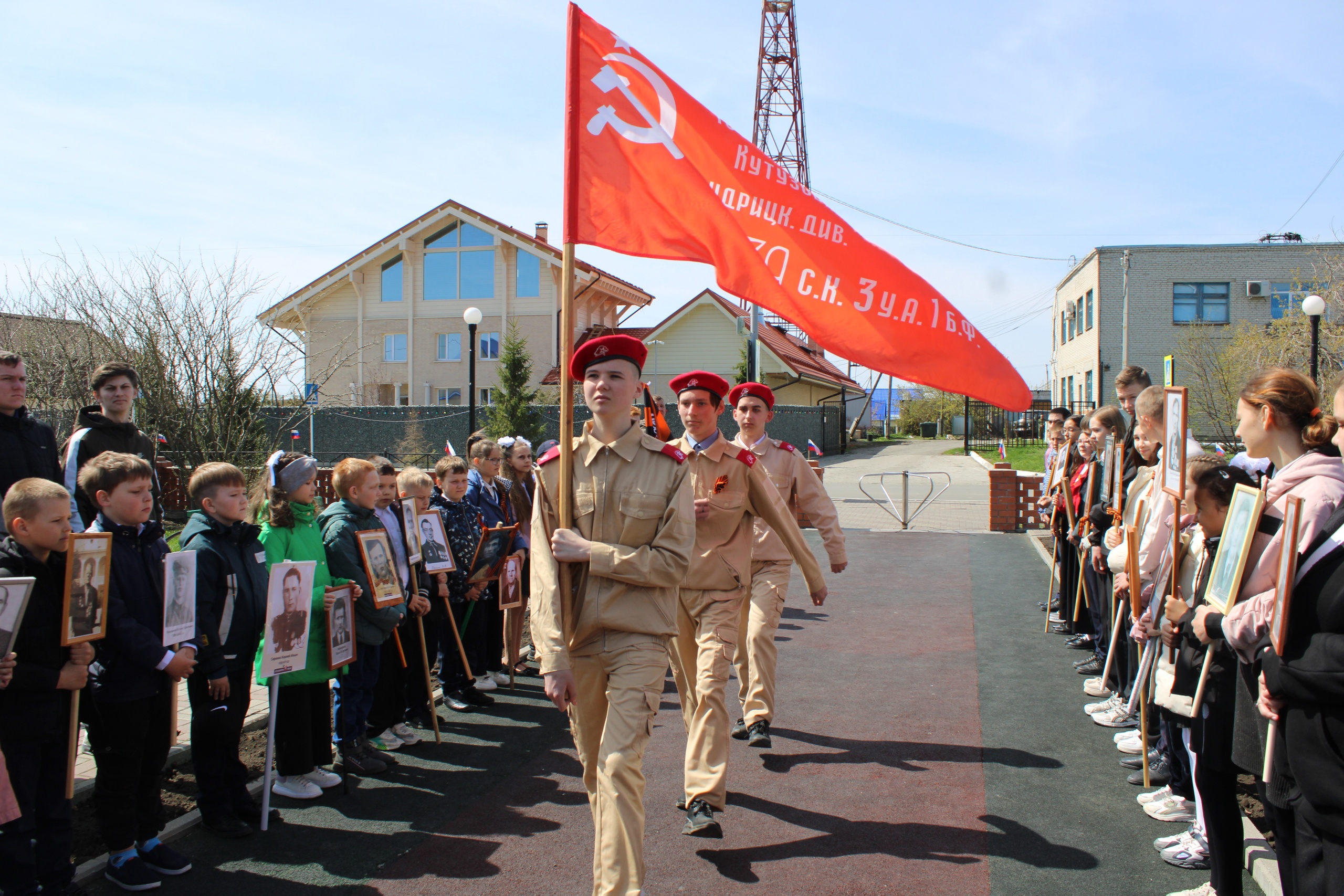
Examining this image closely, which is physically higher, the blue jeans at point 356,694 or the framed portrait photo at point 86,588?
the framed portrait photo at point 86,588

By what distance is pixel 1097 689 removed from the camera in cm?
681

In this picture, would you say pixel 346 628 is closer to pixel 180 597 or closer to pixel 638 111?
pixel 180 597

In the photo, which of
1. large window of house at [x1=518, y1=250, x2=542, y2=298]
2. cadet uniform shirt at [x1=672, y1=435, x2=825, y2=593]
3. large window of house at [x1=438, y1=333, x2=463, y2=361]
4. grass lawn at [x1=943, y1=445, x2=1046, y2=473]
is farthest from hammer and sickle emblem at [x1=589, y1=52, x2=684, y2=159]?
large window of house at [x1=438, y1=333, x2=463, y2=361]

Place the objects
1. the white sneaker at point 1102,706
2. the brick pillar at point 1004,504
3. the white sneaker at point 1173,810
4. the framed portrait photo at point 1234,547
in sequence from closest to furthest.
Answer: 1. the framed portrait photo at point 1234,547
2. the white sneaker at point 1173,810
3. the white sneaker at point 1102,706
4. the brick pillar at point 1004,504

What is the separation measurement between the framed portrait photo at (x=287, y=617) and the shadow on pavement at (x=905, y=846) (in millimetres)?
2276

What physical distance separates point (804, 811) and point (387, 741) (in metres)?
2.68

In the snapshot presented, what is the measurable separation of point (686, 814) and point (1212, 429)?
38249mm

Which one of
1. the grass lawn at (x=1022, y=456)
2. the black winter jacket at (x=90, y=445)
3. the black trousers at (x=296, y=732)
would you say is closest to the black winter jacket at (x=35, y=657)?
the black trousers at (x=296, y=732)

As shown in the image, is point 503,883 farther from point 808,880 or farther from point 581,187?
point 581,187

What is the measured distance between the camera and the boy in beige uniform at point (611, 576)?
3.39 metres

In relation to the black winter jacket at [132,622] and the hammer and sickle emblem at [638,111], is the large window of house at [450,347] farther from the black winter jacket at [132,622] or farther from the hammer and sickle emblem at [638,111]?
the black winter jacket at [132,622]

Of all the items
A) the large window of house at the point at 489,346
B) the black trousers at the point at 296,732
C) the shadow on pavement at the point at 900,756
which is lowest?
the shadow on pavement at the point at 900,756

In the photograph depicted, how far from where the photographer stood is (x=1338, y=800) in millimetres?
2627

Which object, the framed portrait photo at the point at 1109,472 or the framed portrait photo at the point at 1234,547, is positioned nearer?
the framed portrait photo at the point at 1234,547
